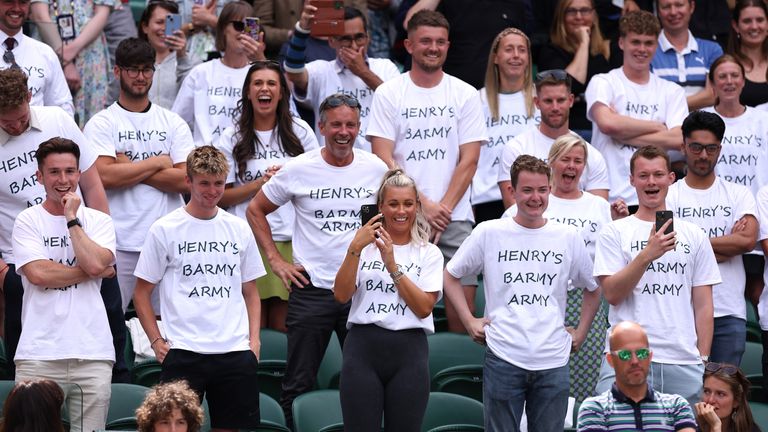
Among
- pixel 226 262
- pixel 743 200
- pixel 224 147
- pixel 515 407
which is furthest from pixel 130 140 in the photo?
pixel 743 200

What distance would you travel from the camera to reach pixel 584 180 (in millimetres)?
8953

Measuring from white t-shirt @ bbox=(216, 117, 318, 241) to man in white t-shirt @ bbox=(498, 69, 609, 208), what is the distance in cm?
129

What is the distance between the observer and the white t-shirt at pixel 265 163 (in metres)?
9.02

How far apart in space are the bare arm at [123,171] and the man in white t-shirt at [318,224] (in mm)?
819

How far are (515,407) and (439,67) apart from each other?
2.86 m

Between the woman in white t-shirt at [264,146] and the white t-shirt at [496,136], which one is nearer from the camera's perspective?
the woman in white t-shirt at [264,146]

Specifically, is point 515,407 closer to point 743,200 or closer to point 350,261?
point 350,261

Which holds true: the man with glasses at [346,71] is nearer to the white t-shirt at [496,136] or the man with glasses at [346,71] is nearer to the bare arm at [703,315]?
the white t-shirt at [496,136]

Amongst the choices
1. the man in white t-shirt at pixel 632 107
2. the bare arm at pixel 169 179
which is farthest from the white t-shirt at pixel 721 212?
the bare arm at pixel 169 179

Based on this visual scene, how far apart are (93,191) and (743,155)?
4.47 m

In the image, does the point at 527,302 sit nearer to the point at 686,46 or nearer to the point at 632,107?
the point at 632,107

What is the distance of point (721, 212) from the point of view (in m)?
8.69

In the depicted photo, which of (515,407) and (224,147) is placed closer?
(515,407)

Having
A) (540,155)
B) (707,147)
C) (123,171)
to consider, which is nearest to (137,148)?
(123,171)
